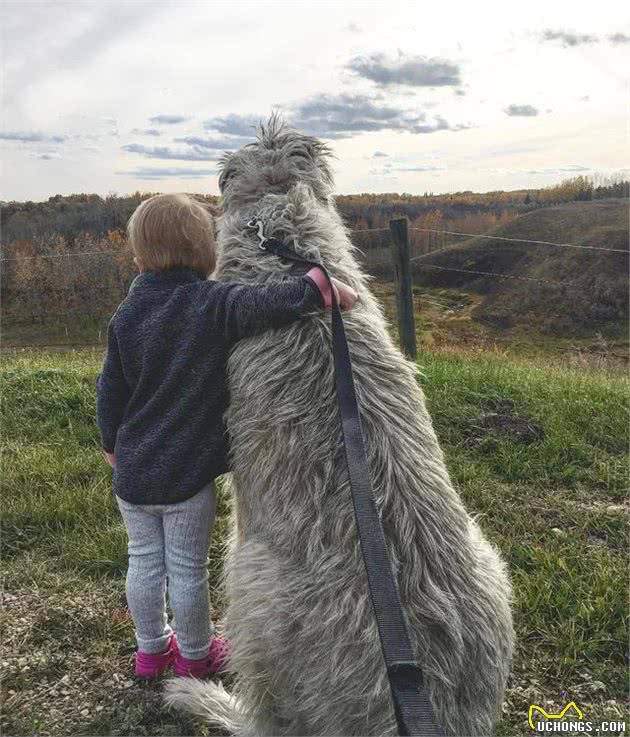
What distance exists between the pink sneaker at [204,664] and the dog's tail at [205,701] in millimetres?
104

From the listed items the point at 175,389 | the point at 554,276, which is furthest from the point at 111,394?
the point at 554,276

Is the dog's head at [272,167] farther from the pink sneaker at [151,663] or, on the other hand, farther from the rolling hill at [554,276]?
the rolling hill at [554,276]

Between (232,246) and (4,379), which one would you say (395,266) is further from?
(232,246)

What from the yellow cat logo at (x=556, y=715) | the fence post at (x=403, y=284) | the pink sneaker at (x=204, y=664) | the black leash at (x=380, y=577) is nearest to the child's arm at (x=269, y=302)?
the black leash at (x=380, y=577)

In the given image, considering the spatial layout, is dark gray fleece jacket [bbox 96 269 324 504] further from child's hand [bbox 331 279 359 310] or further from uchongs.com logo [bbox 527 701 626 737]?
uchongs.com logo [bbox 527 701 626 737]

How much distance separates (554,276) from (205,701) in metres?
37.9

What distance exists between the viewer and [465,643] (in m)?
2.24

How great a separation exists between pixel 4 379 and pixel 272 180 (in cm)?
529

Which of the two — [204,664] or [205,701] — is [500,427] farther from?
[205,701]

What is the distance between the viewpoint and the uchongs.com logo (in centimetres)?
297

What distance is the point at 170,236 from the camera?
294 cm

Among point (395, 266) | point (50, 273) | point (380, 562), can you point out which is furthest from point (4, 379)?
point (50, 273)

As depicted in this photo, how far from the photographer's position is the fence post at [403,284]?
8.49 meters

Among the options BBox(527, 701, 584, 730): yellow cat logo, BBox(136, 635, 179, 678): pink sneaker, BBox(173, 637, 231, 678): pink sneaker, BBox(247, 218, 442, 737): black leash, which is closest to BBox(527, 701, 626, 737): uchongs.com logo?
BBox(527, 701, 584, 730): yellow cat logo
